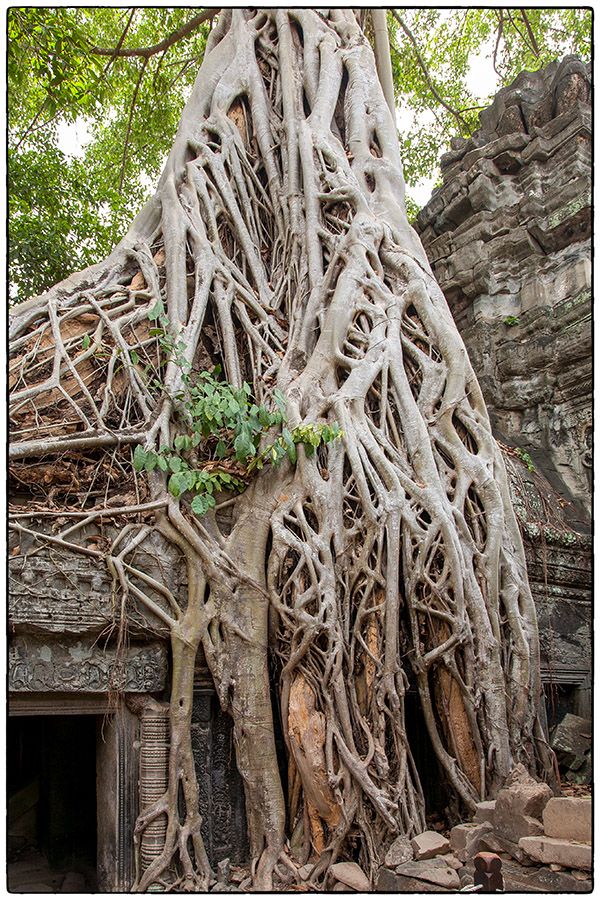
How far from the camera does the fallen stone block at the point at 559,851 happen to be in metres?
2.52

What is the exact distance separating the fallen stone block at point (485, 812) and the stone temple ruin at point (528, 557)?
198 mm

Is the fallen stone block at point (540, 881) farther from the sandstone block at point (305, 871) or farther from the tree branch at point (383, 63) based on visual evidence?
the tree branch at point (383, 63)

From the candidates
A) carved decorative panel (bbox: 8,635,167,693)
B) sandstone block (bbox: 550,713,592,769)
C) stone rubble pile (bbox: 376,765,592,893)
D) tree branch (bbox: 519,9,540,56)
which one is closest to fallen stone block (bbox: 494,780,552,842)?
stone rubble pile (bbox: 376,765,592,893)

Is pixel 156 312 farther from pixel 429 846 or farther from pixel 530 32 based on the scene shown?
pixel 530 32

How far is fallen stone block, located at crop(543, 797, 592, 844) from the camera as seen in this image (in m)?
2.59

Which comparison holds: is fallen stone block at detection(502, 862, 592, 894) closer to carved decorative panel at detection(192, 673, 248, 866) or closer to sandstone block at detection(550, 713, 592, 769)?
carved decorative panel at detection(192, 673, 248, 866)

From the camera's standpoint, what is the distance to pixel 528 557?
4.73 m

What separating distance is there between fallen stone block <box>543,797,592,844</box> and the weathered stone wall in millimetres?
2179

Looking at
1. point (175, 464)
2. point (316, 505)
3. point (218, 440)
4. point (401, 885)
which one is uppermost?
point (218, 440)

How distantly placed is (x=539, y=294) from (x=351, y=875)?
5.17m

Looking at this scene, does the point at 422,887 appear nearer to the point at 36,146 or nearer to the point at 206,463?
the point at 206,463

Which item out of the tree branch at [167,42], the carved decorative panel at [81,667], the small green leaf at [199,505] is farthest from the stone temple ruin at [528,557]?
the tree branch at [167,42]

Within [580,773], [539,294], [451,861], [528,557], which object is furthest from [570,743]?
[539,294]

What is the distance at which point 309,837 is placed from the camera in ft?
11.0
